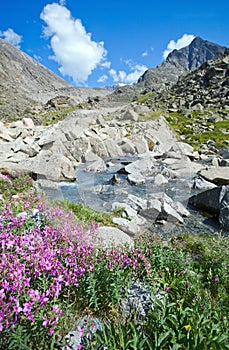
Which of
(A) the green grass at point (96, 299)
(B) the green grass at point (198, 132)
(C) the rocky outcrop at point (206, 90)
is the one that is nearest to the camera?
(A) the green grass at point (96, 299)

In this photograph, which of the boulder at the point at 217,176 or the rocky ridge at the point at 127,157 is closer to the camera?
the rocky ridge at the point at 127,157

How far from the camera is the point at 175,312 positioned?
2973 millimetres

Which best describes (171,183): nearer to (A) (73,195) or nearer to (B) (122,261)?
(A) (73,195)

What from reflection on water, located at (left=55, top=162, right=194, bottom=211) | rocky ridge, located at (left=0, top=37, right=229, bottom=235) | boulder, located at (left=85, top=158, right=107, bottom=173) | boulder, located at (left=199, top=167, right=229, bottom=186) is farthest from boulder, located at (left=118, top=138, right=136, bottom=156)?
boulder, located at (left=199, top=167, right=229, bottom=186)

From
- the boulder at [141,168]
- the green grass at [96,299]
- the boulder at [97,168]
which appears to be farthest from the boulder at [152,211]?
the boulder at [97,168]

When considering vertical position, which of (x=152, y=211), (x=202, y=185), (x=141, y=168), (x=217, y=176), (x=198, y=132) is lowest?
(x=152, y=211)

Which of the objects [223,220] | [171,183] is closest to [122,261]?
[223,220]

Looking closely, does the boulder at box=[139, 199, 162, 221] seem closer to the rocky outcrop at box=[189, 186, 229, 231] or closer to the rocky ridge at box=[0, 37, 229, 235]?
the rocky ridge at box=[0, 37, 229, 235]

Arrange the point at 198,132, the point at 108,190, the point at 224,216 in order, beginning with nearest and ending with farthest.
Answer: the point at 224,216
the point at 108,190
the point at 198,132

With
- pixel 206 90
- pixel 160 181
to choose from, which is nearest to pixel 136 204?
pixel 160 181

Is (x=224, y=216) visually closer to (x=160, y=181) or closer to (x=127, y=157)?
(x=160, y=181)

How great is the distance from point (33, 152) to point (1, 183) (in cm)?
1047

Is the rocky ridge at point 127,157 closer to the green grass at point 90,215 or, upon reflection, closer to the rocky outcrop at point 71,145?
the rocky outcrop at point 71,145

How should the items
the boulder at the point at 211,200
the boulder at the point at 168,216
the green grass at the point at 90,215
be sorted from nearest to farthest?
the green grass at the point at 90,215, the boulder at the point at 168,216, the boulder at the point at 211,200
